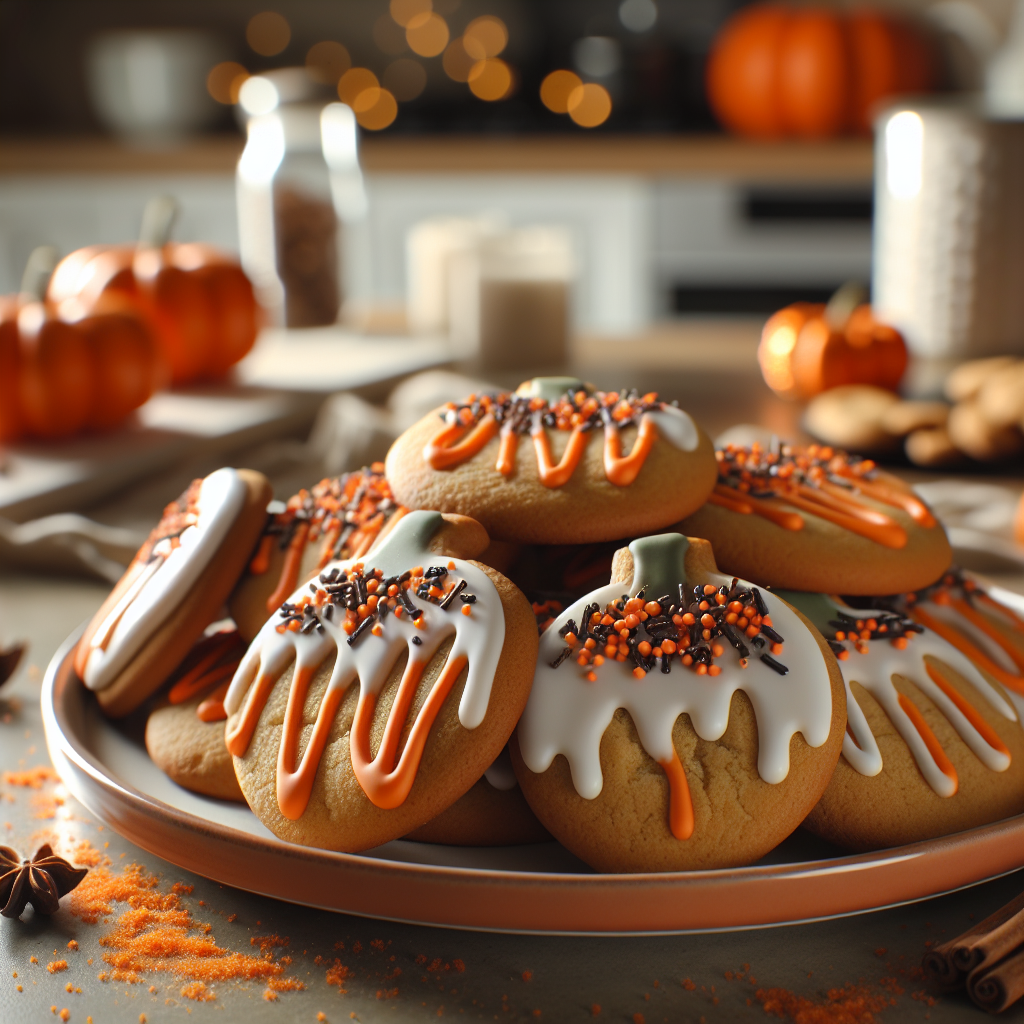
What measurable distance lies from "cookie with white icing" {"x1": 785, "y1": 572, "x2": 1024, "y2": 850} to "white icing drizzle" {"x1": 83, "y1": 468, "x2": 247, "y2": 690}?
1.17 ft

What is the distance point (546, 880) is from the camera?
0.52m

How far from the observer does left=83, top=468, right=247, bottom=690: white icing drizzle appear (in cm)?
73

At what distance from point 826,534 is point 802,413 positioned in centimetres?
117

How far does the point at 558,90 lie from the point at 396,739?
13.5 feet

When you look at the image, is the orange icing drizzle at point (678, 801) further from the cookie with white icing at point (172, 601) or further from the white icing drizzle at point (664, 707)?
the cookie with white icing at point (172, 601)

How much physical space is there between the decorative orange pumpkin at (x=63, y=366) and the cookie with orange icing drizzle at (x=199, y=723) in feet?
2.98

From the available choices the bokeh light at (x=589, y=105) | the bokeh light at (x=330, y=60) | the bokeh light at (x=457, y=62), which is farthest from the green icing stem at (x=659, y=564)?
the bokeh light at (x=330, y=60)

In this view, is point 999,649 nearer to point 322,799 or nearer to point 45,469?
point 322,799

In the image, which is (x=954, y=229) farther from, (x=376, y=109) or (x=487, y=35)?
(x=376, y=109)

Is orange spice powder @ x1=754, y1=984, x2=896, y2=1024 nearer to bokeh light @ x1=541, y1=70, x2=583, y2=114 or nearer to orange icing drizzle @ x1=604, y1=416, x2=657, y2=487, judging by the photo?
orange icing drizzle @ x1=604, y1=416, x2=657, y2=487

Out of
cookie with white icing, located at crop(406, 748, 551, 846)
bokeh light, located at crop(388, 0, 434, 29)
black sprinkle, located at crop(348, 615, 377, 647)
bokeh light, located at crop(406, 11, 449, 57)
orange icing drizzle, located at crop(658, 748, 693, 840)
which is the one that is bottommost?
cookie with white icing, located at crop(406, 748, 551, 846)

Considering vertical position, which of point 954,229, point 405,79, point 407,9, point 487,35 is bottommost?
point 954,229

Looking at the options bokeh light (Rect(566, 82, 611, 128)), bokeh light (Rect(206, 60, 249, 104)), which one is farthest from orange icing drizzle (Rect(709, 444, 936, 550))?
bokeh light (Rect(206, 60, 249, 104))

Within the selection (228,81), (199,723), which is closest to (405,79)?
(228,81)
